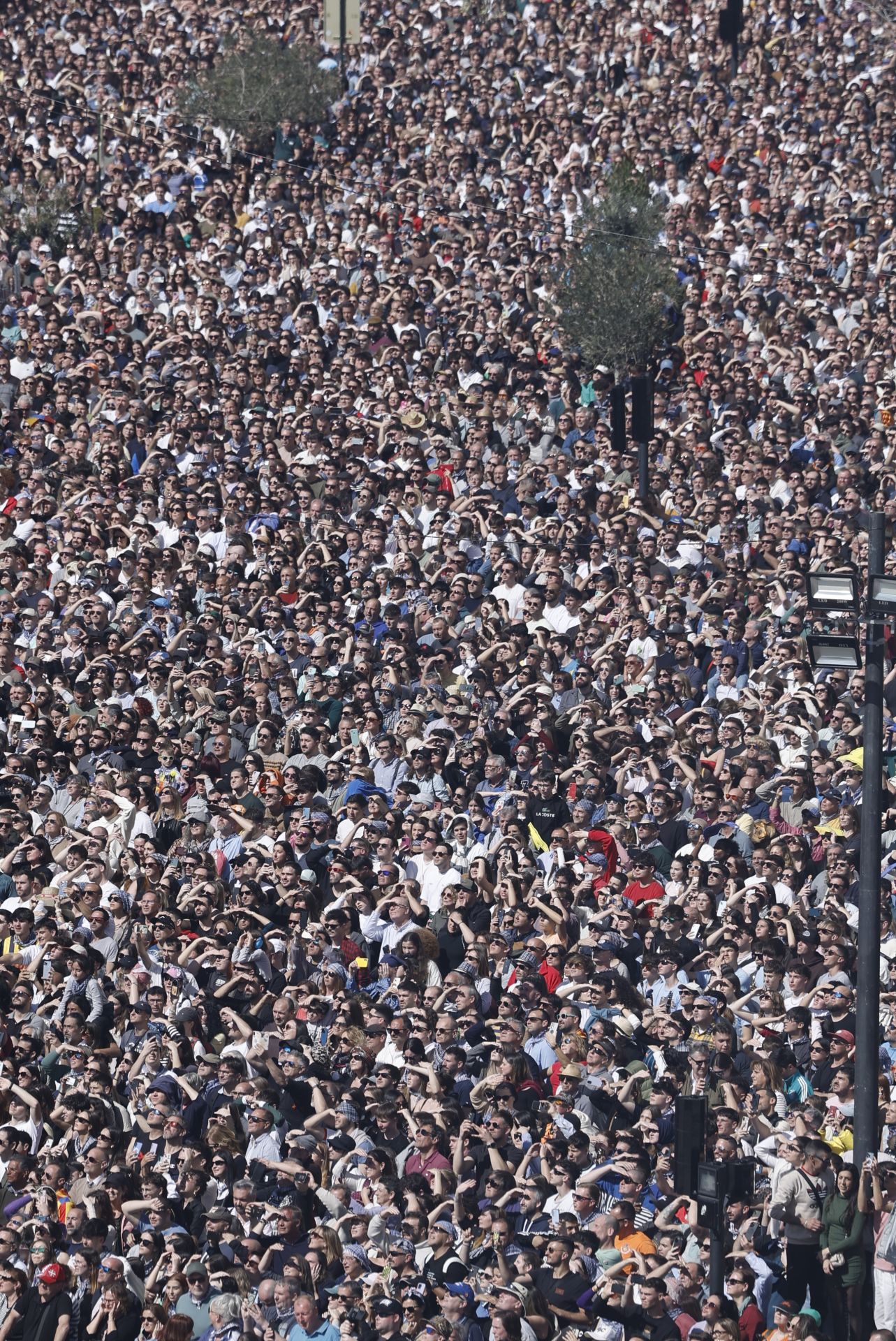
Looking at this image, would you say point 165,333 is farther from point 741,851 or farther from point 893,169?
point 741,851

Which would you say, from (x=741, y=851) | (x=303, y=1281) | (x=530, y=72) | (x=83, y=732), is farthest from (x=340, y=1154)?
(x=530, y=72)

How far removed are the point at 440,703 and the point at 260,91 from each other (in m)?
15.0

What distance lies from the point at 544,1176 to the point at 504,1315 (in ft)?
4.50

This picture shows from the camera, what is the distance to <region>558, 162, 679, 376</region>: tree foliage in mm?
26797

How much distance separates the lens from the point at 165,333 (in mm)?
28719

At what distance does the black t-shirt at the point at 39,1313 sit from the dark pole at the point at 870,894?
4.64 m

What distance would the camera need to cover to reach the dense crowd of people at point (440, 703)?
1508 cm

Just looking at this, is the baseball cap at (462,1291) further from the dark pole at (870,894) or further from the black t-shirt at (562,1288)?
the dark pole at (870,894)

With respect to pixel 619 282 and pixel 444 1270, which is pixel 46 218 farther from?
pixel 444 1270

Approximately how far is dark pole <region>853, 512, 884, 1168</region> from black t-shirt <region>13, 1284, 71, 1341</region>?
4.64 metres

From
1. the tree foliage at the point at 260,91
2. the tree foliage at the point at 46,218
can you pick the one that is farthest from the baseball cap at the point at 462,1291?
the tree foliage at the point at 260,91

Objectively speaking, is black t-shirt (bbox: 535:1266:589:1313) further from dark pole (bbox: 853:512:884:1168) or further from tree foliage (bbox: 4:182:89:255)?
tree foliage (bbox: 4:182:89:255)

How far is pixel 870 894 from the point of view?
1516 cm

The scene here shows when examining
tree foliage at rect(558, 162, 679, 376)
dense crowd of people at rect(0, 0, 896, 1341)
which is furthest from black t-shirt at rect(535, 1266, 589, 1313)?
tree foliage at rect(558, 162, 679, 376)
